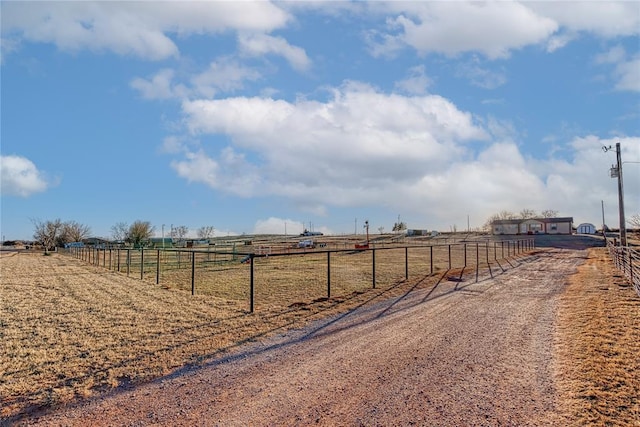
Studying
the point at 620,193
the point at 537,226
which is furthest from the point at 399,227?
the point at 620,193

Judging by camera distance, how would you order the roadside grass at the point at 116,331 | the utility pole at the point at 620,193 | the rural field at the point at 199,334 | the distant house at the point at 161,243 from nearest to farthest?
the rural field at the point at 199,334
the roadside grass at the point at 116,331
the utility pole at the point at 620,193
the distant house at the point at 161,243

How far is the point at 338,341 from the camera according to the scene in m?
5.91

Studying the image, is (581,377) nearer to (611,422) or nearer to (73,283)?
A: (611,422)

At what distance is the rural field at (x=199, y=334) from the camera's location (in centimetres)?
396

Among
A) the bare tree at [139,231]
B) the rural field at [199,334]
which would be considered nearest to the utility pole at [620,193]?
the rural field at [199,334]

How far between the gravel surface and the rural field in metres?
0.13

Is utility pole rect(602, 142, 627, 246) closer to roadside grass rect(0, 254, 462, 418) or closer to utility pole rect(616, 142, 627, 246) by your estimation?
utility pole rect(616, 142, 627, 246)

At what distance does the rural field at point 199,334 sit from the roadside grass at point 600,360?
0.04ft

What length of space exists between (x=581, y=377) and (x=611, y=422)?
1.06 meters

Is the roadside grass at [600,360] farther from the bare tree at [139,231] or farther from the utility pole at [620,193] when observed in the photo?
the bare tree at [139,231]

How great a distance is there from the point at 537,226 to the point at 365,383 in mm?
91803

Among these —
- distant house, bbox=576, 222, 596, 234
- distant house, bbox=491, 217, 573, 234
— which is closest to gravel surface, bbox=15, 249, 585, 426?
distant house, bbox=491, 217, 573, 234

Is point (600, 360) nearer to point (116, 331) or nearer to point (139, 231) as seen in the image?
point (116, 331)

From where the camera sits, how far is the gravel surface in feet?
11.6
